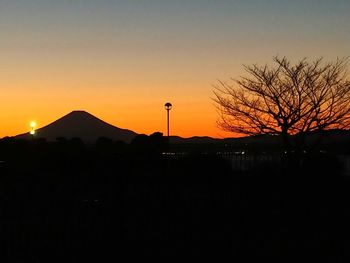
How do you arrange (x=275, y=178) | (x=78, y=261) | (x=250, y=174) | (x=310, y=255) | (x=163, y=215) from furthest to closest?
(x=250, y=174)
(x=275, y=178)
(x=163, y=215)
(x=310, y=255)
(x=78, y=261)

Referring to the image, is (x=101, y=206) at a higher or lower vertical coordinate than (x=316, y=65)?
A: lower

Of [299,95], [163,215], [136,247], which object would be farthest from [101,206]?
[299,95]

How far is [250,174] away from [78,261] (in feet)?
62.2

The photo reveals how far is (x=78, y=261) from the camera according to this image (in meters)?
10.2

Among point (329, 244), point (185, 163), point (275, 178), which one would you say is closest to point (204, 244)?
point (329, 244)

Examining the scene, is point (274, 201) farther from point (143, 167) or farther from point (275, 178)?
point (143, 167)

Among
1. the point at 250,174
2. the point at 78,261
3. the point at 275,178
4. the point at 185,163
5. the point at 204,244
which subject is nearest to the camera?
the point at 78,261

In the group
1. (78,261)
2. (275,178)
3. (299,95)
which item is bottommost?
(78,261)

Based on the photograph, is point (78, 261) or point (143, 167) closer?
point (78, 261)

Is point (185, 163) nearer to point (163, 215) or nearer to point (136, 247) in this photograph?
point (163, 215)

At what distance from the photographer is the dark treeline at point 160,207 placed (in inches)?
453

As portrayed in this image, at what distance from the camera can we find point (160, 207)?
17328 millimetres

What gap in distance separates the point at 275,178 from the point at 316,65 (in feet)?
28.3

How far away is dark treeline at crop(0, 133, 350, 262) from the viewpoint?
37.8 feet
